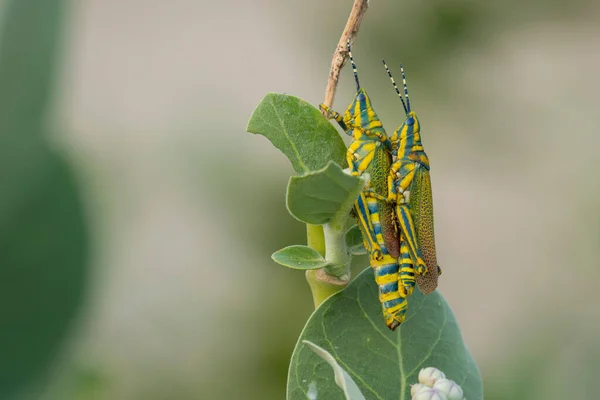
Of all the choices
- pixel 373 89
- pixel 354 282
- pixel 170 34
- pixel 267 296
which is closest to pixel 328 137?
pixel 354 282

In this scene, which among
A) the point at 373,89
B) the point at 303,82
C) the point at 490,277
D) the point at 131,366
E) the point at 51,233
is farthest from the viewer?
the point at 303,82

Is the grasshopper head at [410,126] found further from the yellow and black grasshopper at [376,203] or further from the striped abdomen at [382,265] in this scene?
the striped abdomen at [382,265]

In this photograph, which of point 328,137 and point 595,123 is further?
point 595,123

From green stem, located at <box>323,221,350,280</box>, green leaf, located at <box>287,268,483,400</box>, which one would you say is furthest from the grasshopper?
green stem, located at <box>323,221,350,280</box>

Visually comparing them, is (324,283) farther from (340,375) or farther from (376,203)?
(376,203)

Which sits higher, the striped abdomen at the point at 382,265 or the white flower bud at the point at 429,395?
the striped abdomen at the point at 382,265

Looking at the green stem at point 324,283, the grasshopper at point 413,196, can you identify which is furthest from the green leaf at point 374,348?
the grasshopper at point 413,196

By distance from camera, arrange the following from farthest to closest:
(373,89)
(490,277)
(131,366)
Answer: (490,277), (373,89), (131,366)

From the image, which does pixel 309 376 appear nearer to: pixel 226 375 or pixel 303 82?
pixel 226 375
